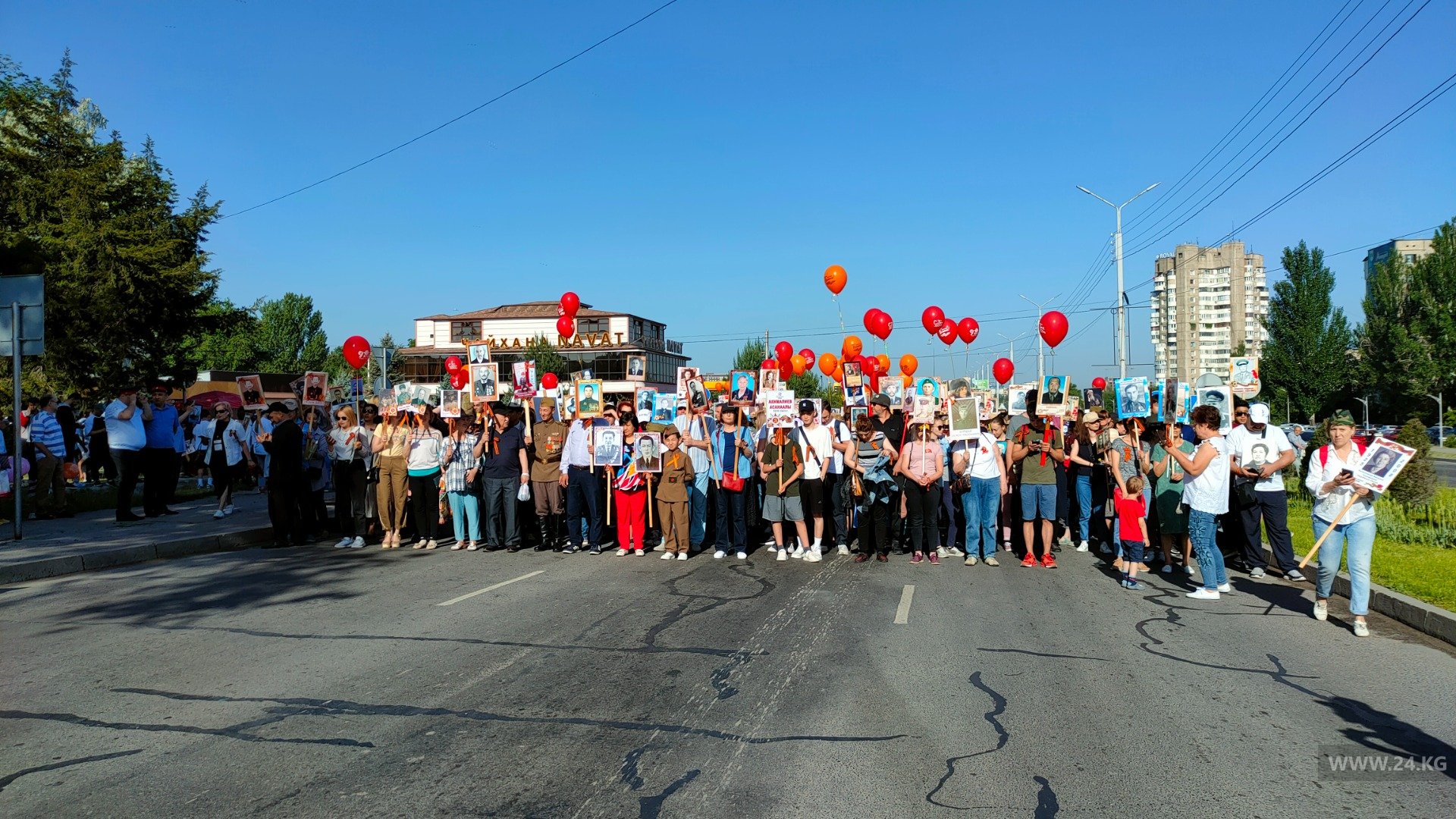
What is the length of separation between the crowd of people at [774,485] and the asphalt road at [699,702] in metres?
1.89

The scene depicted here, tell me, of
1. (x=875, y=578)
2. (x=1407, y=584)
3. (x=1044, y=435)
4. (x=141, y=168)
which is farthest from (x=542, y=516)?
(x=141, y=168)

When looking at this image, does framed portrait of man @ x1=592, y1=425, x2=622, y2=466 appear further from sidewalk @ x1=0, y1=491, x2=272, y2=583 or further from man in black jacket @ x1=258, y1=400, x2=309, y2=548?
sidewalk @ x1=0, y1=491, x2=272, y2=583

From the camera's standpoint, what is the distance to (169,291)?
27375 millimetres

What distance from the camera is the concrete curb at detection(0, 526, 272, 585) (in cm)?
1063

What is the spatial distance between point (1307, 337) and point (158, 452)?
62.5 metres

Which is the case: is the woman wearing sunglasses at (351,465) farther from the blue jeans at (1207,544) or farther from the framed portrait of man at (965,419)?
the blue jeans at (1207,544)

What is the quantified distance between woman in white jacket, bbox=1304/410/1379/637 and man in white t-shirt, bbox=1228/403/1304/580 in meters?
1.92

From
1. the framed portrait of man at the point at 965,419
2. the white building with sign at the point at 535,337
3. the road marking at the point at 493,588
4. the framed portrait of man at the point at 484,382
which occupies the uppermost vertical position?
the white building with sign at the point at 535,337

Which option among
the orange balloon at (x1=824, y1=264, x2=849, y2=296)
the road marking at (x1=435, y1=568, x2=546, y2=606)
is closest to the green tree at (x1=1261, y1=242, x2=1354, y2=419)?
the orange balloon at (x1=824, y1=264, x2=849, y2=296)

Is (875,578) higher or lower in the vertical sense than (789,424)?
lower

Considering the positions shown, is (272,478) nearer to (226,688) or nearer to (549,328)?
(226,688)

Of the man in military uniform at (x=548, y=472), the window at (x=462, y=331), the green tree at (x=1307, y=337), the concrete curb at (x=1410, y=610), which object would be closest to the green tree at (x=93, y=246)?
the man in military uniform at (x=548, y=472)

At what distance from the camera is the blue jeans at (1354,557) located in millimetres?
8047

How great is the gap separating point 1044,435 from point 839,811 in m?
8.26
